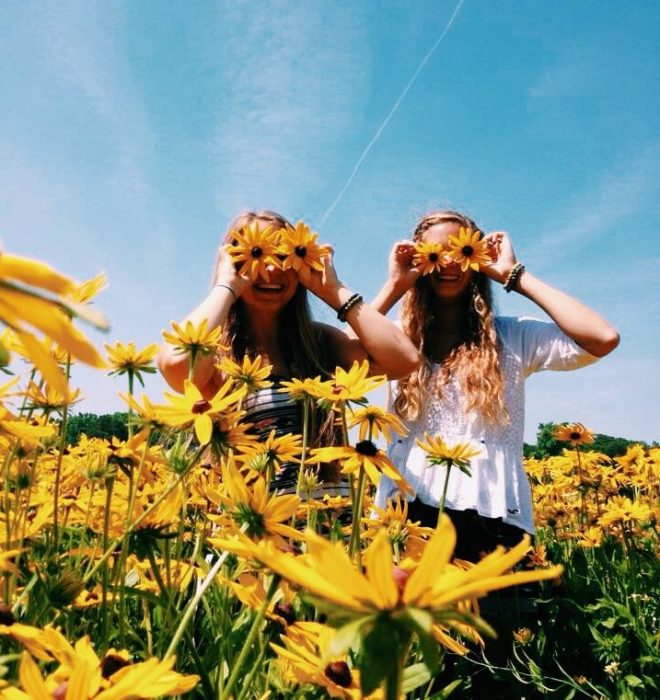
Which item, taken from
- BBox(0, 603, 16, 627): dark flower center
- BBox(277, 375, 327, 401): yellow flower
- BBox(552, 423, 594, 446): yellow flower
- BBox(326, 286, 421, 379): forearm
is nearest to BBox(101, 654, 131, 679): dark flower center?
BBox(0, 603, 16, 627): dark flower center

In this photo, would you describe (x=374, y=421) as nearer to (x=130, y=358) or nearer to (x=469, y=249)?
(x=130, y=358)

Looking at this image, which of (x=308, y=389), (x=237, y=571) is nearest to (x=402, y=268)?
(x=308, y=389)

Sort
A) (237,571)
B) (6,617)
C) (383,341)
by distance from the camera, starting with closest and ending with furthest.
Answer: (6,617) → (237,571) → (383,341)

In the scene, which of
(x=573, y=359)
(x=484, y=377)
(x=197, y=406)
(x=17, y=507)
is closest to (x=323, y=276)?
(x=484, y=377)

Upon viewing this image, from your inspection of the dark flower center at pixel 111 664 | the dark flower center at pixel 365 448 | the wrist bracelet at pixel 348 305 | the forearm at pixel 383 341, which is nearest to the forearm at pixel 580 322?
the forearm at pixel 383 341

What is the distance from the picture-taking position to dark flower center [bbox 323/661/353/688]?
858mm

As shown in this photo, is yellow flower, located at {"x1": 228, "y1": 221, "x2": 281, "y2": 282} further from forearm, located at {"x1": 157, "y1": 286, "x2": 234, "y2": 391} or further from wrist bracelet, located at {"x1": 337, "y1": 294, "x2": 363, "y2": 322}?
wrist bracelet, located at {"x1": 337, "y1": 294, "x2": 363, "y2": 322}

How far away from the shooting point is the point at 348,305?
2.68 metres

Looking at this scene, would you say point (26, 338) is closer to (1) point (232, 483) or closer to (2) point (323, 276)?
(1) point (232, 483)

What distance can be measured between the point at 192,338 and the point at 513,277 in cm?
195

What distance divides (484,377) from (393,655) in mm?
2405

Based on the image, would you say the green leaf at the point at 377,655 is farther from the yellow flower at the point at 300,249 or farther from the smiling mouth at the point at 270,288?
the smiling mouth at the point at 270,288

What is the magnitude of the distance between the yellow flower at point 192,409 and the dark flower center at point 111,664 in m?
0.49

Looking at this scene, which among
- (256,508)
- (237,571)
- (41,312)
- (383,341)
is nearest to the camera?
(41,312)
